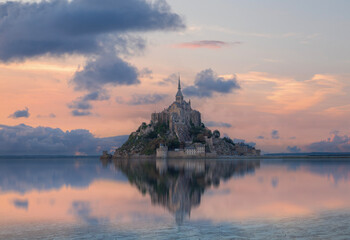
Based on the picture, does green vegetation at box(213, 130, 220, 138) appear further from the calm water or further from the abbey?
the calm water

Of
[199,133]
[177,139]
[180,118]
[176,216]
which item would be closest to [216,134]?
[199,133]

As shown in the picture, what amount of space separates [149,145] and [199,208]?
14928 centimetres

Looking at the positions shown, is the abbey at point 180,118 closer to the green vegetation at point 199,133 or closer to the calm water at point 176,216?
the green vegetation at point 199,133

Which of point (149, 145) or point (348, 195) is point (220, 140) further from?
point (348, 195)

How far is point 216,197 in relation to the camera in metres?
28.2

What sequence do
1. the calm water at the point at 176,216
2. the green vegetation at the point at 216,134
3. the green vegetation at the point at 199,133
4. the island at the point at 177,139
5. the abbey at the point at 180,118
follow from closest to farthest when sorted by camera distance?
the calm water at the point at 176,216
the island at the point at 177,139
the abbey at the point at 180,118
the green vegetation at the point at 199,133
the green vegetation at the point at 216,134

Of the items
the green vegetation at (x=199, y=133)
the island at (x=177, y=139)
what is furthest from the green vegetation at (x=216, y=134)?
the green vegetation at (x=199, y=133)

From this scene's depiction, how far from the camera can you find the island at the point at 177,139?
536ft

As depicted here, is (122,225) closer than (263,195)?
Yes

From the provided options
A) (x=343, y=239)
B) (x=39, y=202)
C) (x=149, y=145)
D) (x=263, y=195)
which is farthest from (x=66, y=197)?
(x=149, y=145)

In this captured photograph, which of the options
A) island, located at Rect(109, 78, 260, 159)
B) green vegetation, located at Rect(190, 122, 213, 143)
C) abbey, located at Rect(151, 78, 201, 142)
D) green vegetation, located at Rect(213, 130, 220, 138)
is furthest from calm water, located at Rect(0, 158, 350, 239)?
green vegetation, located at Rect(213, 130, 220, 138)

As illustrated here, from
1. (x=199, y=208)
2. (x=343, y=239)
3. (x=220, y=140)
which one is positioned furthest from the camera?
(x=220, y=140)

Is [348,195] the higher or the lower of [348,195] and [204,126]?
the lower

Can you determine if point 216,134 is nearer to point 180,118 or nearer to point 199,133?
point 199,133
